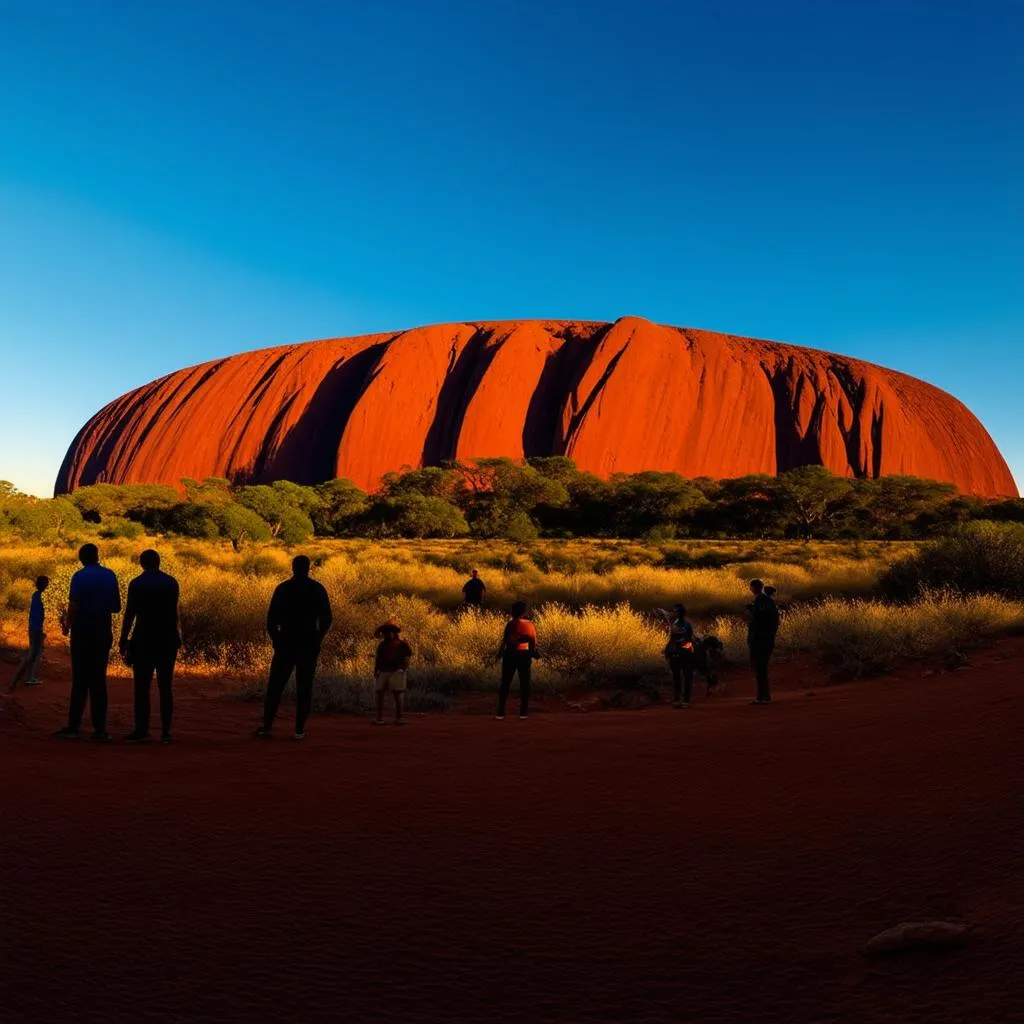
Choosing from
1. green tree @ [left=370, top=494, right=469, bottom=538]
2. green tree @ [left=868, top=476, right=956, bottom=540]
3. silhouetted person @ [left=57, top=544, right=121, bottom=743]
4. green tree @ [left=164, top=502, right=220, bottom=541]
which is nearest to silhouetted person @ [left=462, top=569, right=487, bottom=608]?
silhouetted person @ [left=57, top=544, right=121, bottom=743]

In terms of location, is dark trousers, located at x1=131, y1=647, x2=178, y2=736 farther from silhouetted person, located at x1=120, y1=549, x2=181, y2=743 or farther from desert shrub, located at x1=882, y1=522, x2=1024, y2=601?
desert shrub, located at x1=882, y1=522, x2=1024, y2=601

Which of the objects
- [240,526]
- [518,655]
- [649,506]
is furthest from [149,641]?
[649,506]

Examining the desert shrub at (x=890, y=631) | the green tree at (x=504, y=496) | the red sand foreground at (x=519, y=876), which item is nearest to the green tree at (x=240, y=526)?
the green tree at (x=504, y=496)

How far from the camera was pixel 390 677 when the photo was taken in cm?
784

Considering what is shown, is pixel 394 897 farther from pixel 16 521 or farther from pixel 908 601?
pixel 16 521

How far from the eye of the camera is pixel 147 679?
6.50m

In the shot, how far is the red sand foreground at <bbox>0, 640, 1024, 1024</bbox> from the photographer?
2.58m

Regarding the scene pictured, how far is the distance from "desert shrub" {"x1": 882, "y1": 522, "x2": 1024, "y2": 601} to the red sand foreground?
1083cm

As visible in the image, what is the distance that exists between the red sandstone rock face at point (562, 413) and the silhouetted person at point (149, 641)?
227 ft

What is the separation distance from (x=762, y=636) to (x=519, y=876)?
6063 mm

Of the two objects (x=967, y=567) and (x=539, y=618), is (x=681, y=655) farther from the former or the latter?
(x=967, y=567)

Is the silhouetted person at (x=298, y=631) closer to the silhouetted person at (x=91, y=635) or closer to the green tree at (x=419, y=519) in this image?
the silhouetted person at (x=91, y=635)

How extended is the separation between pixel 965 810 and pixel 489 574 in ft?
59.4

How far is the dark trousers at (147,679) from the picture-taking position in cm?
643
